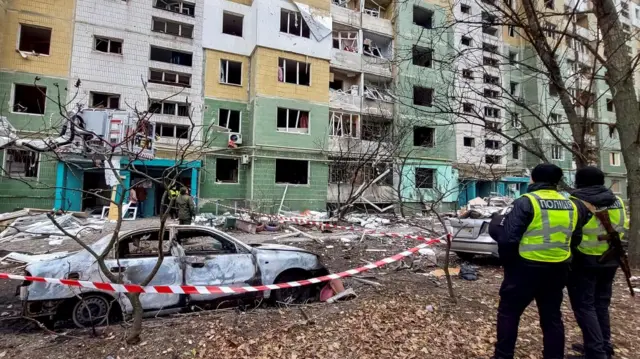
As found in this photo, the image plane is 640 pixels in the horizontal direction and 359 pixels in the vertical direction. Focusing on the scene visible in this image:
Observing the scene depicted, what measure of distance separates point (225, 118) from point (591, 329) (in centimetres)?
1907

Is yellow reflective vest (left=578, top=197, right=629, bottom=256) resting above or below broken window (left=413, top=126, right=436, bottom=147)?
below

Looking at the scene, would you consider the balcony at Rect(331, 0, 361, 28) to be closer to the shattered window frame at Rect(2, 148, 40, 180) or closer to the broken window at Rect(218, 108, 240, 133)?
the broken window at Rect(218, 108, 240, 133)

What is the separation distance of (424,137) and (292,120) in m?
10.8

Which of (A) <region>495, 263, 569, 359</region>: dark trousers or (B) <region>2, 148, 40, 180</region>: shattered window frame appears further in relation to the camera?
(B) <region>2, 148, 40, 180</region>: shattered window frame

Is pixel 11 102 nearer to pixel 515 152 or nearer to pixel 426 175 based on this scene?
pixel 426 175

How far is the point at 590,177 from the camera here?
3.43 m

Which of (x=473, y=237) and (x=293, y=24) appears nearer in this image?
(x=473, y=237)

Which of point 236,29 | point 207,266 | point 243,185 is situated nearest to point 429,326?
point 207,266

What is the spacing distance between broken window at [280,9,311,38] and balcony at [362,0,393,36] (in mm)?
4675

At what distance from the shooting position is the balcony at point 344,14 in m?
21.6

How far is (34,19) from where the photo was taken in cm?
1587

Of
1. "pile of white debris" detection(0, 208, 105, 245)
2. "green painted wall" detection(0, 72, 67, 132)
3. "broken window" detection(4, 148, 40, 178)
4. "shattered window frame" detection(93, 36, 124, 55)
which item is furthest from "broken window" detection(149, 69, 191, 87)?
"pile of white debris" detection(0, 208, 105, 245)

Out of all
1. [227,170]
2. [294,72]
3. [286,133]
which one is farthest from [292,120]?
[227,170]

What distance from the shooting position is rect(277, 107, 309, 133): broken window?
1934cm
